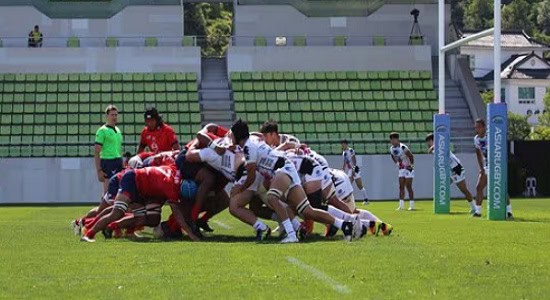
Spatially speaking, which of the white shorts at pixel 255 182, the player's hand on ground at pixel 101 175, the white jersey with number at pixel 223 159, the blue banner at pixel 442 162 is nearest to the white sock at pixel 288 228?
the white shorts at pixel 255 182

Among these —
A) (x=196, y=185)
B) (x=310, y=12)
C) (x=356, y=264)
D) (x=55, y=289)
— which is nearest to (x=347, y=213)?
(x=196, y=185)

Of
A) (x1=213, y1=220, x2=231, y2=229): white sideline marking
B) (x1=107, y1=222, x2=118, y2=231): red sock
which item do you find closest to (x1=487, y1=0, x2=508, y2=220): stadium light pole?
(x1=213, y1=220, x2=231, y2=229): white sideline marking

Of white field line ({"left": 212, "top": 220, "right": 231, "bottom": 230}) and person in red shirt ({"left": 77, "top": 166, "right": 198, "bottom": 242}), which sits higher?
person in red shirt ({"left": 77, "top": 166, "right": 198, "bottom": 242})

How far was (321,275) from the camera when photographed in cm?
1050

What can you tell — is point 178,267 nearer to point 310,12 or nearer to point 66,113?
point 66,113

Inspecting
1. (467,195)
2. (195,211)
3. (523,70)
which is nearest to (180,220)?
(195,211)

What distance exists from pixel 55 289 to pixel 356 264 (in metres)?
3.17

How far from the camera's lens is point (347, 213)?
54.5 ft

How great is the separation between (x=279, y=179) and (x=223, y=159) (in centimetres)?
97

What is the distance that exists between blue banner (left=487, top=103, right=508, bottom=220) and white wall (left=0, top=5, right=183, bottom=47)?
25915 millimetres

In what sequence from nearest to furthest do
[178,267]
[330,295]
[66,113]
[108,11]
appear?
1. [330,295]
2. [178,267]
3. [66,113]
4. [108,11]

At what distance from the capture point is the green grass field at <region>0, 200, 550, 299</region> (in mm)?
9367

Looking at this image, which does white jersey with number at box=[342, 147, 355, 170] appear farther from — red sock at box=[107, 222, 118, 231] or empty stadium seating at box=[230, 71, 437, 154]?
red sock at box=[107, 222, 118, 231]

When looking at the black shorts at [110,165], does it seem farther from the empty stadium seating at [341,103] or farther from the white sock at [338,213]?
the empty stadium seating at [341,103]
